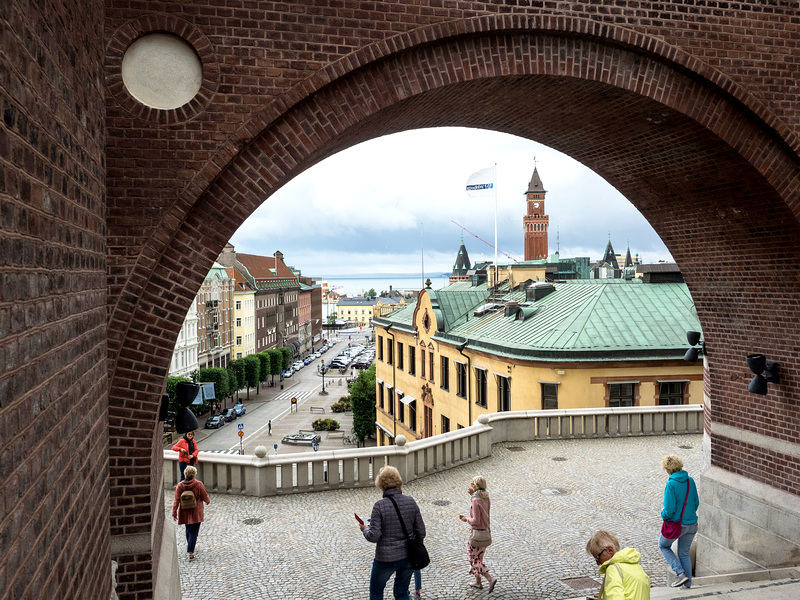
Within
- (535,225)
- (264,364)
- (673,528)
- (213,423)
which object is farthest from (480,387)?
(535,225)

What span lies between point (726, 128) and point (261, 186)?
16.0ft

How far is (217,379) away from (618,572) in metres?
66.1

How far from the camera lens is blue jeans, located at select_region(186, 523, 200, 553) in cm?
860

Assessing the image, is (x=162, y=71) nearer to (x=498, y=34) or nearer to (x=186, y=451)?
(x=498, y=34)

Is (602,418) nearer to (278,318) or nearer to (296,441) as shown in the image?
(296,441)

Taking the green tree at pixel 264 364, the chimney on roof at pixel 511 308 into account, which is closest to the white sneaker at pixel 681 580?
the chimney on roof at pixel 511 308

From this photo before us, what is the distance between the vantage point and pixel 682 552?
7992 millimetres

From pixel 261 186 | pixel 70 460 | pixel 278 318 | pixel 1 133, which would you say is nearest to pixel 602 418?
pixel 261 186

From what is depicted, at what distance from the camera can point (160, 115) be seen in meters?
5.60

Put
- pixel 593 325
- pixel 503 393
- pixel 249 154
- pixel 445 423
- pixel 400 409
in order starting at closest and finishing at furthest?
1. pixel 249 154
2. pixel 593 325
3. pixel 503 393
4. pixel 445 423
5. pixel 400 409

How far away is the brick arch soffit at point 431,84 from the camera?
18.2 ft

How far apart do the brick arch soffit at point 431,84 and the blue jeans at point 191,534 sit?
12.7 ft

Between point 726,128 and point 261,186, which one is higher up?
point 726,128

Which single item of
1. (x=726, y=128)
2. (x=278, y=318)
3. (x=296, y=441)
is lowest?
(x=296, y=441)
